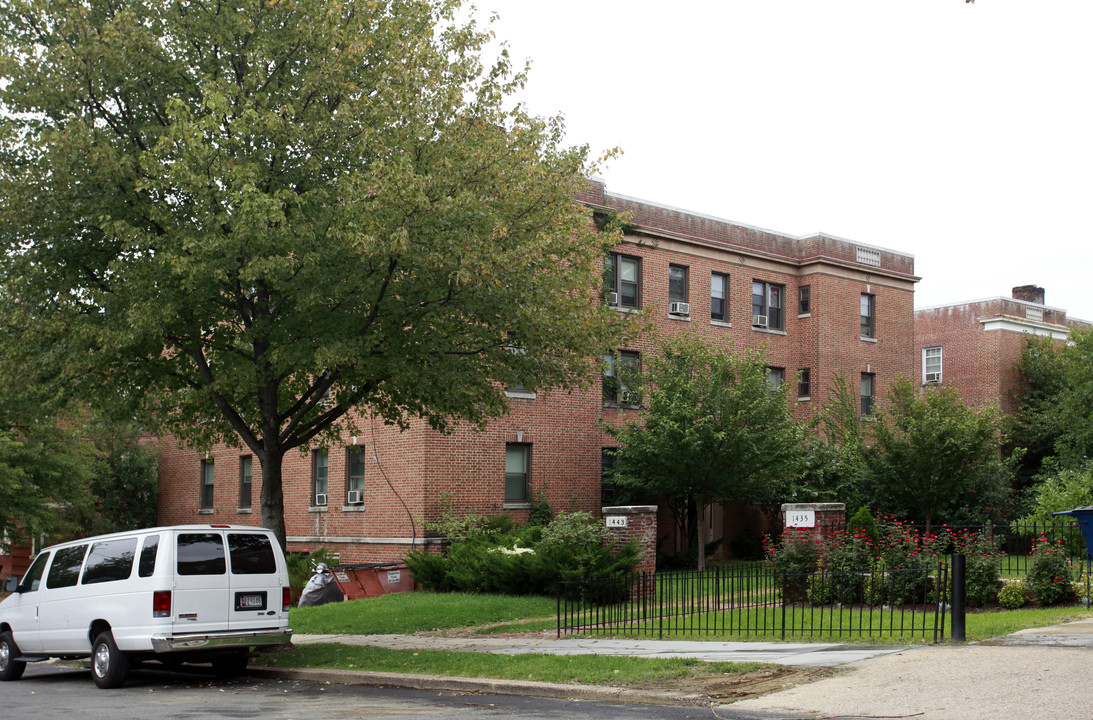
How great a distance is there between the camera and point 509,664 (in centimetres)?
1295

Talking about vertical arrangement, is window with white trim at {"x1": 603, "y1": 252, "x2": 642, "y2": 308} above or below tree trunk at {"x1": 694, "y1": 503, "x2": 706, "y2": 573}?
above

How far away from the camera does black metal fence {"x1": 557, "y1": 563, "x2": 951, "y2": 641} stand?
14.1 m

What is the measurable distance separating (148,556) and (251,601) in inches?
56.7

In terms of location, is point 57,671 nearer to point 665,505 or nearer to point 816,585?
point 816,585

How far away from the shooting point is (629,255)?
30984mm

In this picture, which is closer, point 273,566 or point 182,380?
point 273,566

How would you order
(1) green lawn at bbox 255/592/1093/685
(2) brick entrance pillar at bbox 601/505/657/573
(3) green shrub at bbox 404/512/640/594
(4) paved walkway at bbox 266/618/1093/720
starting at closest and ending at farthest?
(4) paved walkway at bbox 266/618/1093/720 → (1) green lawn at bbox 255/592/1093/685 → (3) green shrub at bbox 404/512/640/594 → (2) brick entrance pillar at bbox 601/505/657/573

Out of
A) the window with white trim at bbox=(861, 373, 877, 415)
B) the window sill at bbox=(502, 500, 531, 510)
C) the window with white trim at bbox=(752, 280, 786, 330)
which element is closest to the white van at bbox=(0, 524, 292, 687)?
the window sill at bbox=(502, 500, 531, 510)

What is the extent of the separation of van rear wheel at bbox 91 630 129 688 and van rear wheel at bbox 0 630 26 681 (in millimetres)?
2508

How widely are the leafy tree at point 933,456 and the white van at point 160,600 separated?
20.9 metres

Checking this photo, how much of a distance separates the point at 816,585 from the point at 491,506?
11.9m

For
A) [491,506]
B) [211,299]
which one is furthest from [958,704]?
[491,506]

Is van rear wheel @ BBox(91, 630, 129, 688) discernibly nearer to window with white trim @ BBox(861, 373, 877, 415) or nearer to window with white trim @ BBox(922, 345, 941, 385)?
window with white trim @ BBox(861, 373, 877, 415)

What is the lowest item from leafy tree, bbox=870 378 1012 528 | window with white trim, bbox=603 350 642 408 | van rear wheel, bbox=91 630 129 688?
van rear wheel, bbox=91 630 129 688
